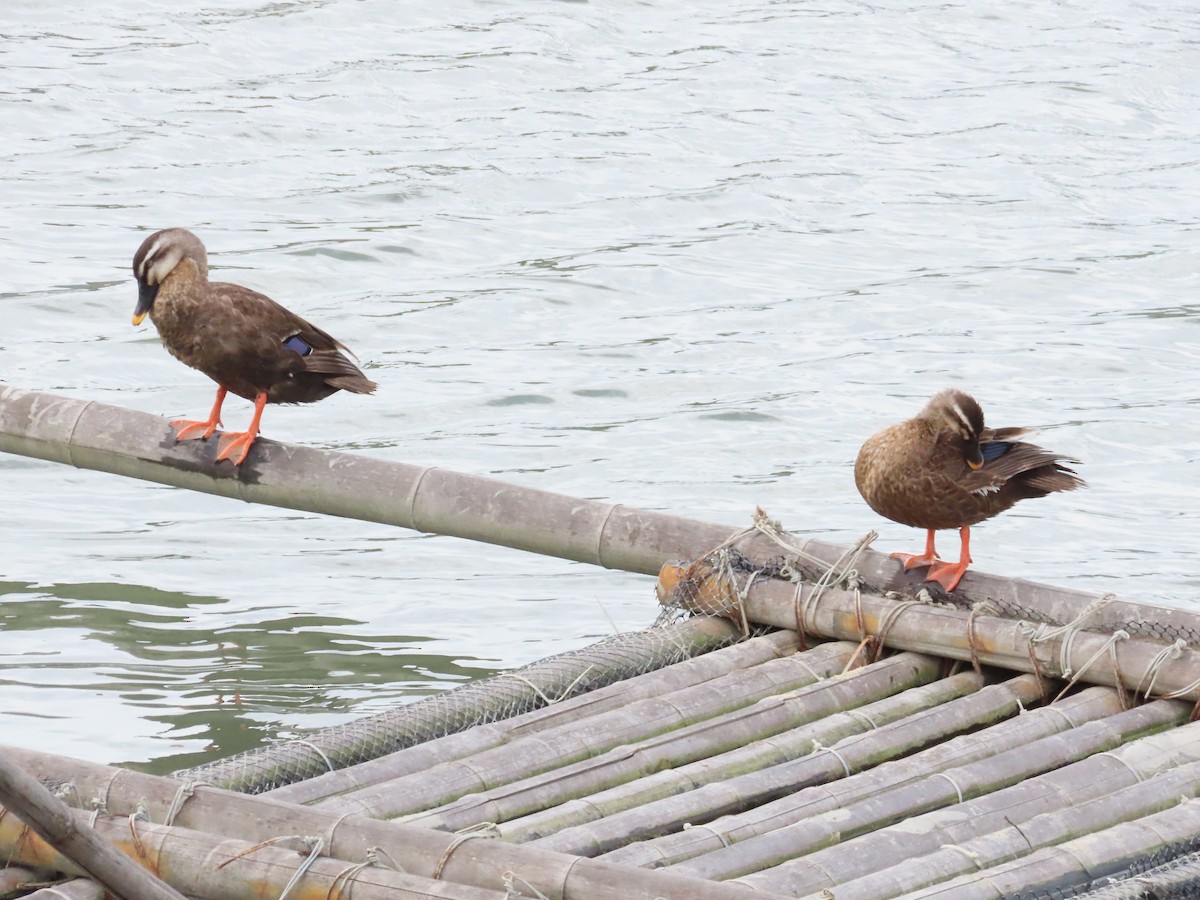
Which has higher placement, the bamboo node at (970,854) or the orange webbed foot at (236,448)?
the orange webbed foot at (236,448)

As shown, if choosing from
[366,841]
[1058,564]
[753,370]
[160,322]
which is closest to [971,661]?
[366,841]

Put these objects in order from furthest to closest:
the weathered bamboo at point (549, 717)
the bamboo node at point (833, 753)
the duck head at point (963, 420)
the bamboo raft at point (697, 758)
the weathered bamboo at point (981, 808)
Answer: the duck head at point (963, 420) < the bamboo node at point (833, 753) < the weathered bamboo at point (549, 717) < the weathered bamboo at point (981, 808) < the bamboo raft at point (697, 758)

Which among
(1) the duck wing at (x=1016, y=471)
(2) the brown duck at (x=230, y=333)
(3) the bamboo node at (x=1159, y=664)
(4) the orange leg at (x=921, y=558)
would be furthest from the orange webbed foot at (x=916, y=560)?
(2) the brown duck at (x=230, y=333)

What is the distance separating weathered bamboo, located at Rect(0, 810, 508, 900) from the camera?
4348 millimetres

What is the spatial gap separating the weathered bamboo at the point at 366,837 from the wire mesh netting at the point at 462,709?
0.83 ft

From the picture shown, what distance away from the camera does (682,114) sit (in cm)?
1814

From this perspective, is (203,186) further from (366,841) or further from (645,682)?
(366,841)

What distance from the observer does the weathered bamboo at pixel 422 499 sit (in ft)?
22.1

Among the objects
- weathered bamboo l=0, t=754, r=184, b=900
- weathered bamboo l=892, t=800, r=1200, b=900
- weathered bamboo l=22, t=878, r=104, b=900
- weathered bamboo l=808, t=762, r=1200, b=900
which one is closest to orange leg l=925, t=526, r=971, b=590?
weathered bamboo l=808, t=762, r=1200, b=900

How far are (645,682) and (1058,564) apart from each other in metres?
4.37

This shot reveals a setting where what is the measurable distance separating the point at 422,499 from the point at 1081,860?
9.37 ft

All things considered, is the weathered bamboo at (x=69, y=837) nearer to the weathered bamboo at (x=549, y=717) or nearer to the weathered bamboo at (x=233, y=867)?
the weathered bamboo at (x=233, y=867)

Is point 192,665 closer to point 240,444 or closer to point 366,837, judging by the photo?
point 240,444

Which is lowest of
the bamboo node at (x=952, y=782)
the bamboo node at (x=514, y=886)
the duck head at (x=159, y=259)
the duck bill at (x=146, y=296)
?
the bamboo node at (x=952, y=782)
